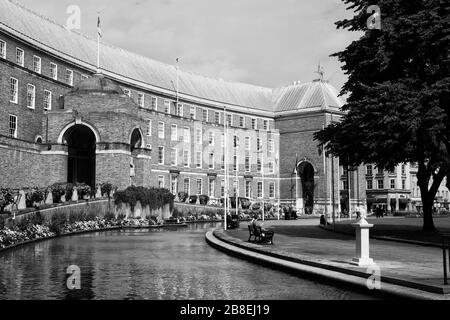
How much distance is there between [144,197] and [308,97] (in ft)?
181

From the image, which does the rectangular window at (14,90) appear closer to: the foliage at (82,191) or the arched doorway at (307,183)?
the foliage at (82,191)

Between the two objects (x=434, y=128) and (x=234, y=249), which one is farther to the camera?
(x=434, y=128)

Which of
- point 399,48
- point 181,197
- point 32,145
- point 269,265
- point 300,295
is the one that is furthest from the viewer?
point 181,197

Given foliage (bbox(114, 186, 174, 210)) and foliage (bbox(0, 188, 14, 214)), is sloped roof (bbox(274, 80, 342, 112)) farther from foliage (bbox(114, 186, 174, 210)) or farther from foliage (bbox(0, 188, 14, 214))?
foliage (bbox(0, 188, 14, 214))

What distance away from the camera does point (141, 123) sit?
5591 cm

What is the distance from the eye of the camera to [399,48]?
27.1 m

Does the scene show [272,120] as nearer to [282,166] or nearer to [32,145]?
[282,166]

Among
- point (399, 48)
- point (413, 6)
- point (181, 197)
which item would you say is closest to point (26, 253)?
point (399, 48)

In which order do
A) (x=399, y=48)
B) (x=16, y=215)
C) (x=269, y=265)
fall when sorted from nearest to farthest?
(x=269, y=265), (x=399, y=48), (x=16, y=215)

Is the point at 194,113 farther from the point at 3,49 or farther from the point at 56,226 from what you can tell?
the point at 56,226

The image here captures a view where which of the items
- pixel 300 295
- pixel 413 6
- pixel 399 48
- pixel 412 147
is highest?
pixel 413 6

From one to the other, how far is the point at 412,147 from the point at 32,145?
3471 centimetres

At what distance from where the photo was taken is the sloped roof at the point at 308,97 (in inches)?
3772

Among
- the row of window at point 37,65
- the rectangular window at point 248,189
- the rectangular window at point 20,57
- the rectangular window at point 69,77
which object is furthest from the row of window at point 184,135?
the rectangular window at point 20,57
